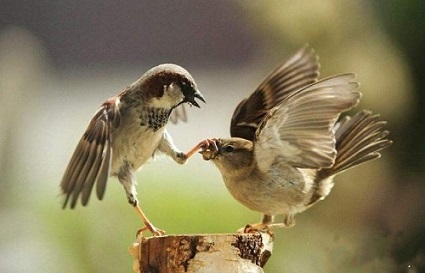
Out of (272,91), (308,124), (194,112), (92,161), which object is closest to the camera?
(92,161)

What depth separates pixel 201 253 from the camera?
91 centimetres

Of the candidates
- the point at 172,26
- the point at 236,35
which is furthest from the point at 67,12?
the point at 236,35

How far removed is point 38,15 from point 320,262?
0.81 meters

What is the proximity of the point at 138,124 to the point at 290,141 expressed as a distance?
0.63 feet

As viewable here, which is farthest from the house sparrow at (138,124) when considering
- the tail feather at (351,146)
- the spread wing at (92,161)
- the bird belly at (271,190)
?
the tail feather at (351,146)

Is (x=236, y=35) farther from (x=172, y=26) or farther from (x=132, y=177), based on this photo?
(x=132, y=177)

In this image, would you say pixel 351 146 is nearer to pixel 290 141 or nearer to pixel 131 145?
pixel 290 141

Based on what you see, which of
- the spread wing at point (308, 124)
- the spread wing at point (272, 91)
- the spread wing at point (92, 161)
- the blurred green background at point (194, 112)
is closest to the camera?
the spread wing at point (92, 161)

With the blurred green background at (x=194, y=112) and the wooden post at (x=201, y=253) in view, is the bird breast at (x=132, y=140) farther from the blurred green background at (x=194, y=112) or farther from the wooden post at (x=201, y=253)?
the blurred green background at (x=194, y=112)

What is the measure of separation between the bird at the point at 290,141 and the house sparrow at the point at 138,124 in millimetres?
65

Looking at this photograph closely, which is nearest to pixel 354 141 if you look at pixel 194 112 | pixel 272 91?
pixel 272 91

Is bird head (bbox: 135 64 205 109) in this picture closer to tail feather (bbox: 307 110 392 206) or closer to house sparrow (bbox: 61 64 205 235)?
house sparrow (bbox: 61 64 205 235)

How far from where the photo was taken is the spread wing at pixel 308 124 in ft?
3.20

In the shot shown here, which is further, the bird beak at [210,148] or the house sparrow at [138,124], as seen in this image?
the bird beak at [210,148]
